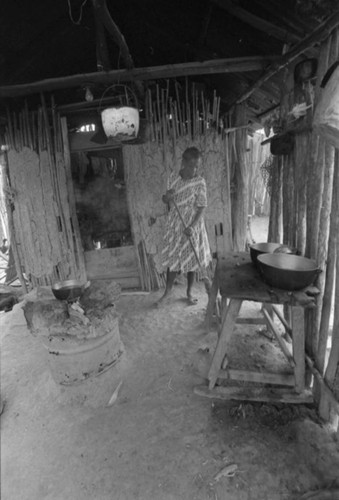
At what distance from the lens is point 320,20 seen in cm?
210

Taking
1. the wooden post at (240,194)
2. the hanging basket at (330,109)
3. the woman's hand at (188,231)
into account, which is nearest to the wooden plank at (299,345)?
the hanging basket at (330,109)

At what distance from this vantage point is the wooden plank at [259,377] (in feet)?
7.41

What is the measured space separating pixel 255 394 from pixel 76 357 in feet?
5.44

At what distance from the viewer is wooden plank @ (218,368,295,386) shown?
2258 mm

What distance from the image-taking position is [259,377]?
→ 7.53 feet

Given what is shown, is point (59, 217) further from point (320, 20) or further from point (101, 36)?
point (320, 20)

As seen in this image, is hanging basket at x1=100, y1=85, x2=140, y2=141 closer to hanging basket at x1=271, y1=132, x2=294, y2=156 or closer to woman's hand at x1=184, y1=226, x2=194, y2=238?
woman's hand at x1=184, y1=226, x2=194, y2=238

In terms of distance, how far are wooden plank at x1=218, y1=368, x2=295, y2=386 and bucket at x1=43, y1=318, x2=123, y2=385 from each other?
118cm

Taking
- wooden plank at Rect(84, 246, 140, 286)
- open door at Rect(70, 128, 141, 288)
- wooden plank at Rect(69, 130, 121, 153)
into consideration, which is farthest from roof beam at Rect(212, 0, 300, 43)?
wooden plank at Rect(84, 246, 140, 286)

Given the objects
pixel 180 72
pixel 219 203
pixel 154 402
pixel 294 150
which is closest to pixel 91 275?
pixel 219 203

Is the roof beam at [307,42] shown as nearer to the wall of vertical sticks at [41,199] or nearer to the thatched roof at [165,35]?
the thatched roof at [165,35]

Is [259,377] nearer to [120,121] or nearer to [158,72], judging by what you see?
[120,121]

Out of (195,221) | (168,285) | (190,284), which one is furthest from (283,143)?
(168,285)

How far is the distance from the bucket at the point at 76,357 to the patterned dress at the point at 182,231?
57.1 inches
